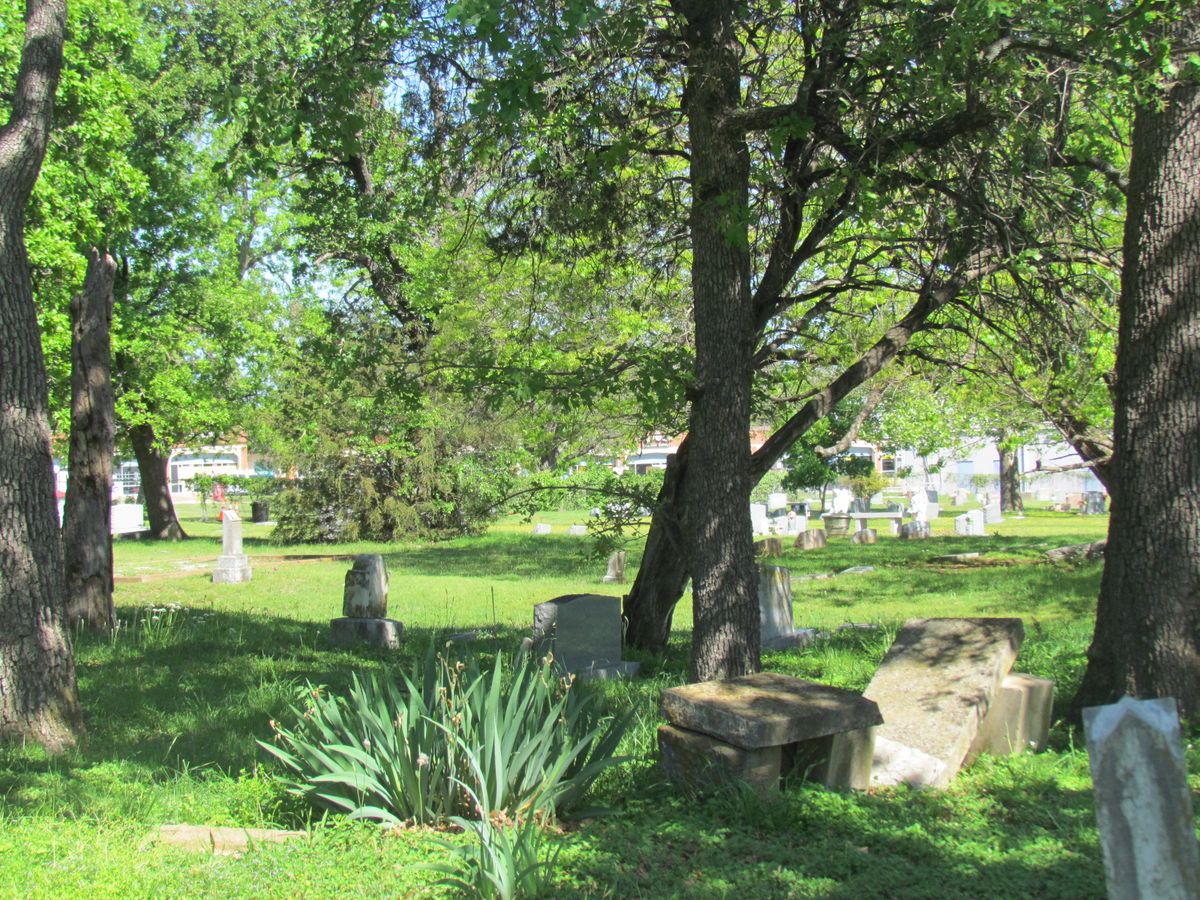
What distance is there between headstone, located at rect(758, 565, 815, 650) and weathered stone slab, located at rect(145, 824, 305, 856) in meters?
7.29

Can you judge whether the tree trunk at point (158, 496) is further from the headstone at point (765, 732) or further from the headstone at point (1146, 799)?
the headstone at point (1146, 799)

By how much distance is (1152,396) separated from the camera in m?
5.66

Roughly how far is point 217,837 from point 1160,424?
503cm

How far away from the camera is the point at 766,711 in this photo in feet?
15.2

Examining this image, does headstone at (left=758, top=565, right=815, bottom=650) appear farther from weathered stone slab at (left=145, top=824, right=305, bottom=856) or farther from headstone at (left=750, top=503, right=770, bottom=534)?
headstone at (left=750, top=503, right=770, bottom=534)

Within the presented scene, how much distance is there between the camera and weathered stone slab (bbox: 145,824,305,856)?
4180 millimetres

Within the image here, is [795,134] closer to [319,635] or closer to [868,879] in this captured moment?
[868,879]

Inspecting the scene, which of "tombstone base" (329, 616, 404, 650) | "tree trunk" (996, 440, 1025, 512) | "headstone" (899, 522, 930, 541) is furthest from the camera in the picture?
"tree trunk" (996, 440, 1025, 512)

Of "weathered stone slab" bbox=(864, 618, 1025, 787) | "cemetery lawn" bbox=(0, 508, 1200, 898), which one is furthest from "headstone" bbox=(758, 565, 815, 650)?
"weathered stone slab" bbox=(864, 618, 1025, 787)

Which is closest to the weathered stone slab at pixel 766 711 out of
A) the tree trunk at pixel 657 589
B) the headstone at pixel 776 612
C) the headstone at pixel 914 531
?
the tree trunk at pixel 657 589

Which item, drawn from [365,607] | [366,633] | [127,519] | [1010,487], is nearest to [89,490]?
[366,633]

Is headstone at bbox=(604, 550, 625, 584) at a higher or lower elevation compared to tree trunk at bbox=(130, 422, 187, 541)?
lower

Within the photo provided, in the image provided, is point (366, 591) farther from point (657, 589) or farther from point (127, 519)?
point (127, 519)

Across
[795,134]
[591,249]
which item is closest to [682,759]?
[795,134]
